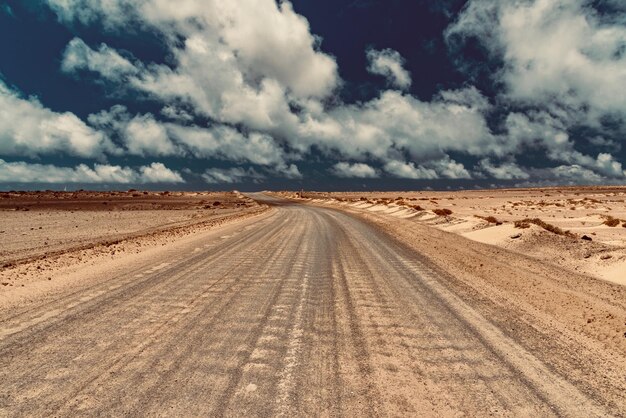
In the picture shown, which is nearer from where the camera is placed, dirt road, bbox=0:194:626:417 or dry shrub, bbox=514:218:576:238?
dirt road, bbox=0:194:626:417

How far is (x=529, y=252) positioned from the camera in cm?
1465

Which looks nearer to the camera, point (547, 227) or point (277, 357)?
point (277, 357)

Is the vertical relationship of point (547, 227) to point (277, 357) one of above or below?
above

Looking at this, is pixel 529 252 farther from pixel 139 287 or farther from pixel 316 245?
pixel 139 287

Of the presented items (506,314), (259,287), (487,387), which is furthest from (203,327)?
(506,314)

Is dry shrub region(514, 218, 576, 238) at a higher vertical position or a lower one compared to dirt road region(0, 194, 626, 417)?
higher

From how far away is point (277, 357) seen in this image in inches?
190

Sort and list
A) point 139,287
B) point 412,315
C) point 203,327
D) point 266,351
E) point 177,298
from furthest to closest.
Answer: point 139,287 < point 177,298 < point 412,315 < point 203,327 < point 266,351

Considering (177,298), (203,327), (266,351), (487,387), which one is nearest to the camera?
(487,387)

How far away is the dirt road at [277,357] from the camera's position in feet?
12.6

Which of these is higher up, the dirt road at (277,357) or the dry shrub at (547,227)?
the dry shrub at (547,227)

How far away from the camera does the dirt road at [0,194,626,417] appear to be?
12.6ft

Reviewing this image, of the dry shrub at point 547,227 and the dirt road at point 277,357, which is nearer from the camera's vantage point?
the dirt road at point 277,357

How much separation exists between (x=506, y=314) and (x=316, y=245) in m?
9.16
